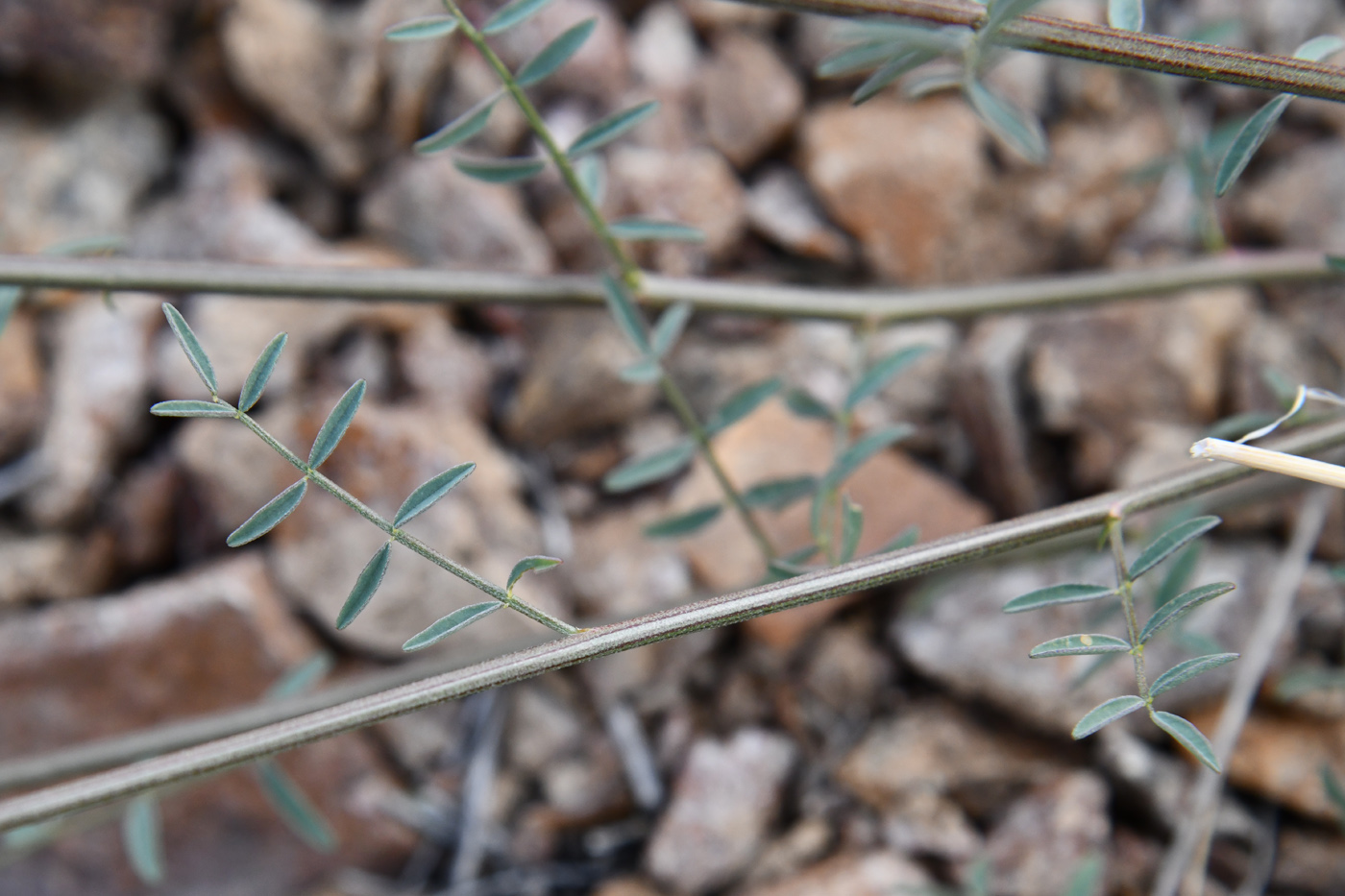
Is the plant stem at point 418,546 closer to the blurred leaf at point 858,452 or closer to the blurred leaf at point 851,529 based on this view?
the blurred leaf at point 851,529

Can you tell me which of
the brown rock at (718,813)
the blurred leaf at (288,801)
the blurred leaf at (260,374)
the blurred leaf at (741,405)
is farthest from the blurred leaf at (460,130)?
the brown rock at (718,813)

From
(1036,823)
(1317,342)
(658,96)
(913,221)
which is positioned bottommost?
(1036,823)

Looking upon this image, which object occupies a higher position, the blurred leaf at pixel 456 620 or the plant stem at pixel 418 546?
the plant stem at pixel 418 546

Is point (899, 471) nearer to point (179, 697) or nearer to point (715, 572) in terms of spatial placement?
point (715, 572)

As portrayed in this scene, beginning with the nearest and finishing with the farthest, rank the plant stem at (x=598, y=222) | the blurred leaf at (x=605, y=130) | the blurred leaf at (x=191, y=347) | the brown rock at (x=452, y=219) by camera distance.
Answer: the blurred leaf at (x=191, y=347) < the plant stem at (x=598, y=222) < the blurred leaf at (x=605, y=130) < the brown rock at (x=452, y=219)

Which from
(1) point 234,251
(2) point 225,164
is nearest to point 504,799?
(1) point 234,251

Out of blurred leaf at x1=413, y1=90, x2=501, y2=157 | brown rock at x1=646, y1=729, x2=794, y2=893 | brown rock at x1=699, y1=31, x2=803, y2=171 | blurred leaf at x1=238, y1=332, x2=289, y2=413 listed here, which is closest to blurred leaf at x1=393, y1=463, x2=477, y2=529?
blurred leaf at x1=238, y1=332, x2=289, y2=413
